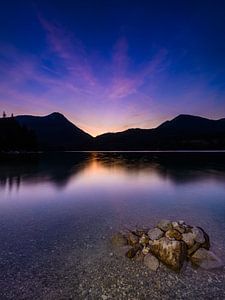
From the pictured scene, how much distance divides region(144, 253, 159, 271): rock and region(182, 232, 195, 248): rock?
5.22ft

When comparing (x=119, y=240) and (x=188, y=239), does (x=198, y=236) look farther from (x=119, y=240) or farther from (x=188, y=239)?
(x=119, y=240)

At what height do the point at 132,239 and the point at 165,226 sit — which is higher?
the point at 165,226

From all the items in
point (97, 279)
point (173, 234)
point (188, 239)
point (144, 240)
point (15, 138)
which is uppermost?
point (15, 138)

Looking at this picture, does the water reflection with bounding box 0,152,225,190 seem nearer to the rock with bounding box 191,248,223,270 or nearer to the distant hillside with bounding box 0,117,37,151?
the rock with bounding box 191,248,223,270

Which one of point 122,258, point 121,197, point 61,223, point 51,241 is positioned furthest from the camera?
point 121,197

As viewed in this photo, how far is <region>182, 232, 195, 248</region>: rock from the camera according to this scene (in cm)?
857

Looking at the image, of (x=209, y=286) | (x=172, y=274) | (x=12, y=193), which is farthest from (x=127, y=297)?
(x=12, y=193)

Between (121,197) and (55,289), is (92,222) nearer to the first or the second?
(55,289)

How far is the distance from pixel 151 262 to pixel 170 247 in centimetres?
92

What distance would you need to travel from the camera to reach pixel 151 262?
786 cm

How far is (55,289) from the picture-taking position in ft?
22.0

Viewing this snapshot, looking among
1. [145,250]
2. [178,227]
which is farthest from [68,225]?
[178,227]

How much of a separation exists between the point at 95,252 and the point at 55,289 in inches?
102

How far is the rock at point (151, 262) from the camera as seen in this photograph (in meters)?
7.68
